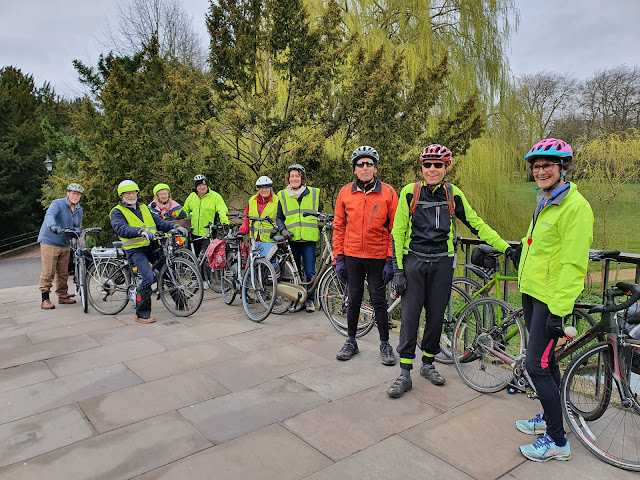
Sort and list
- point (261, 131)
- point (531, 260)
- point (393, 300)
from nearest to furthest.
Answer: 1. point (531, 260)
2. point (393, 300)
3. point (261, 131)

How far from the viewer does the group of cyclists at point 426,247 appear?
2.75 meters

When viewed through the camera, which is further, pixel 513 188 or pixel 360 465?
pixel 513 188

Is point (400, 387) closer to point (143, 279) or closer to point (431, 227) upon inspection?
point (431, 227)

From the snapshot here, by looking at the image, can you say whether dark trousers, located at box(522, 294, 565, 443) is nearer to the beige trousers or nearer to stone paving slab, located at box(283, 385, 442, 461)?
stone paving slab, located at box(283, 385, 442, 461)

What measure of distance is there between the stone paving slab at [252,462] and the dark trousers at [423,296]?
4.03ft

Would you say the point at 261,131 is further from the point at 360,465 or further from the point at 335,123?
the point at 360,465

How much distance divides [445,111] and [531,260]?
10020 millimetres

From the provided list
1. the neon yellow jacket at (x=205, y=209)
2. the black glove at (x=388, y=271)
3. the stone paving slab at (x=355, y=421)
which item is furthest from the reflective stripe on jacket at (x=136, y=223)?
the stone paving slab at (x=355, y=421)

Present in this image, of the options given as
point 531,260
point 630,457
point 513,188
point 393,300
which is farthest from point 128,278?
point 513,188

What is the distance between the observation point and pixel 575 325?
326cm

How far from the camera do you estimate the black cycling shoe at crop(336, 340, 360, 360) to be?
4.49m

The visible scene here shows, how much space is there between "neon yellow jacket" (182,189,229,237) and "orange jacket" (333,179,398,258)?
358 centimetres

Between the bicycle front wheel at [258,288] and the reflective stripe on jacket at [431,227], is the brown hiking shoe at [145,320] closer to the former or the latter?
the bicycle front wheel at [258,288]

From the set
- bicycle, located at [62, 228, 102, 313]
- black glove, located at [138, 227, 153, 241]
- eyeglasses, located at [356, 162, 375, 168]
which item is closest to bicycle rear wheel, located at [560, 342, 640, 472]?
eyeglasses, located at [356, 162, 375, 168]
